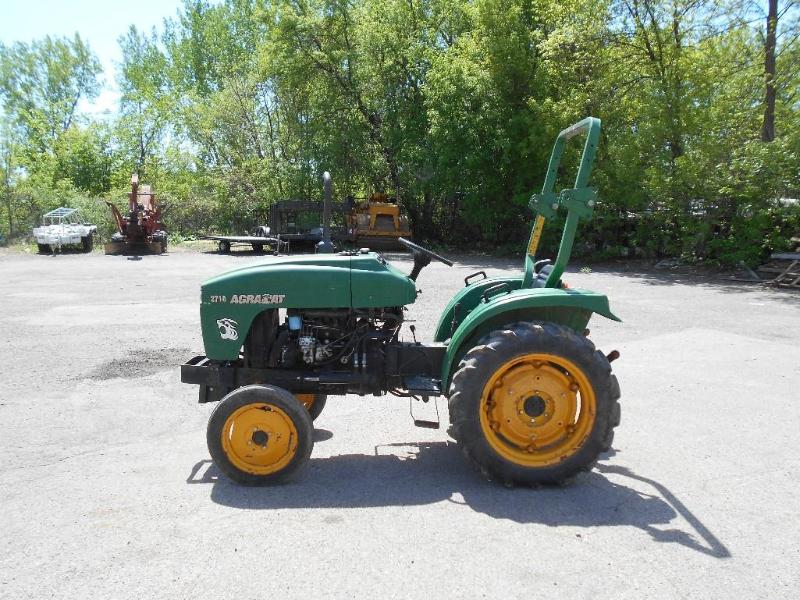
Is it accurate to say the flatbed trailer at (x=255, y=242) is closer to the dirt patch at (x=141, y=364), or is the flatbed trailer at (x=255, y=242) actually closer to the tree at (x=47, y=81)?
the dirt patch at (x=141, y=364)

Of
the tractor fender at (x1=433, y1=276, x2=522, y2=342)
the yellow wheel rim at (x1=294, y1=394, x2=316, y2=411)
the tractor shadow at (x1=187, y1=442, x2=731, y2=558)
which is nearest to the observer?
the tractor shadow at (x1=187, y1=442, x2=731, y2=558)

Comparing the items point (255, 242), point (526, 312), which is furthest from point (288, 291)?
point (255, 242)

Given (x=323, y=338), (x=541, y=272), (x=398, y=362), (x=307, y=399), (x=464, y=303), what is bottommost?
(x=307, y=399)

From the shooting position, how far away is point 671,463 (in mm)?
4359

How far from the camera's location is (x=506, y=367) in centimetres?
382

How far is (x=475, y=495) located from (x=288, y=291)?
1.65 metres

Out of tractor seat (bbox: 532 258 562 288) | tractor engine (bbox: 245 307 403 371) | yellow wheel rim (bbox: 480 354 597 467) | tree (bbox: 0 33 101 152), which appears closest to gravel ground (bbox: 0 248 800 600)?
yellow wheel rim (bbox: 480 354 597 467)

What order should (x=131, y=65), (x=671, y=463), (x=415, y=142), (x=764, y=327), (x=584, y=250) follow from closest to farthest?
1. (x=671, y=463)
2. (x=764, y=327)
3. (x=584, y=250)
4. (x=415, y=142)
5. (x=131, y=65)

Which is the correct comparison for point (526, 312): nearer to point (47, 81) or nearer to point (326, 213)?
point (326, 213)

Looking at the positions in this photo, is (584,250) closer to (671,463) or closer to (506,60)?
(506,60)

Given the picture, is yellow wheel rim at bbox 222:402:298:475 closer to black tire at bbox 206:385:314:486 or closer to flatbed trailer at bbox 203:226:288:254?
black tire at bbox 206:385:314:486

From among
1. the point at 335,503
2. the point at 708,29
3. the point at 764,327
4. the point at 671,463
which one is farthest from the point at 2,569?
the point at 708,29

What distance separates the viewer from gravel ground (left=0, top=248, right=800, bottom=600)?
9.57 feet

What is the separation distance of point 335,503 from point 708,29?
17.6 m
